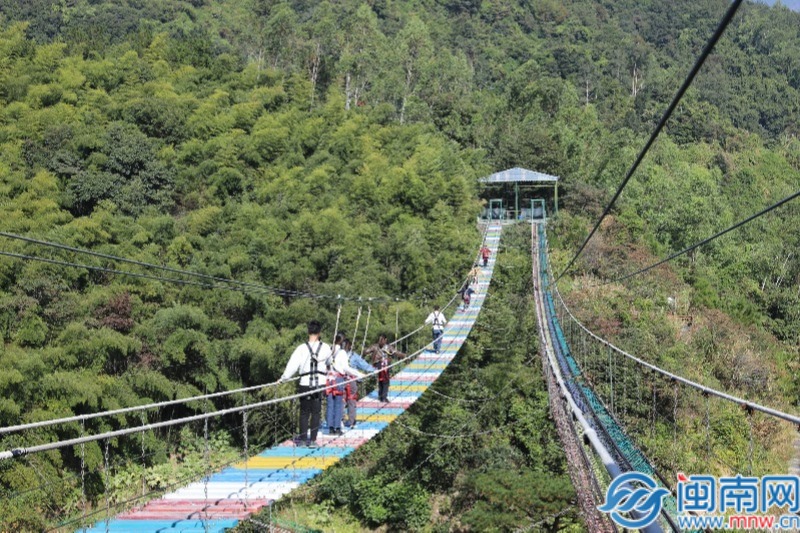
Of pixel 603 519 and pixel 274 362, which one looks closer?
pixel 603 519

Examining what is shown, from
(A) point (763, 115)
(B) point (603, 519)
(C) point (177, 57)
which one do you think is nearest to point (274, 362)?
(B) point (603, 519)

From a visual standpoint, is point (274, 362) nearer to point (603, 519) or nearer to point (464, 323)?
point (464, 323)

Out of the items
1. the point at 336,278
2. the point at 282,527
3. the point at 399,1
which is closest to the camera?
the point at 282,527

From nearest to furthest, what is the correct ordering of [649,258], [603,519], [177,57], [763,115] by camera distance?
[603,519]
[649,258]
[177,57]
[763,115]

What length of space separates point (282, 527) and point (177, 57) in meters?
19.2

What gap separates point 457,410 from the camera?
13.5m

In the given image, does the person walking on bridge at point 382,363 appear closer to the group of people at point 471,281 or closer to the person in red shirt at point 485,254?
the group of people at point 471,281

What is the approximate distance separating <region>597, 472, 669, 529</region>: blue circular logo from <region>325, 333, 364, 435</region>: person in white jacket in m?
2.09

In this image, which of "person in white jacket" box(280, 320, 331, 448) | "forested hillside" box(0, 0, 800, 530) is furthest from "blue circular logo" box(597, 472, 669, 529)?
"forested hillside" box(0, 0, 800, 530)

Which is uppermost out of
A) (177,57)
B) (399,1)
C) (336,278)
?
(399,1)

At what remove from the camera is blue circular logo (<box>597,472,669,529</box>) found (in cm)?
289

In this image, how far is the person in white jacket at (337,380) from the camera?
16.5 feet

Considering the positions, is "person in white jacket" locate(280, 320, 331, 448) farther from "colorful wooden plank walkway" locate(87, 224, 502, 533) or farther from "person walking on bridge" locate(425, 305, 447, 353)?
"person walking on bridge" locate(425, 305, 447, 353)

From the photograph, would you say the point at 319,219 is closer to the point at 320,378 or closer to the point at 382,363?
the point at 382,363
